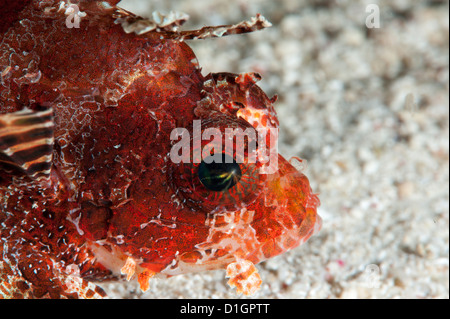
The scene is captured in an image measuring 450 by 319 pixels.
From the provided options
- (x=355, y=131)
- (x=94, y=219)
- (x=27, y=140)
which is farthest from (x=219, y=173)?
(x=355, y=131)

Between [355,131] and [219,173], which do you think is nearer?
[219,173]

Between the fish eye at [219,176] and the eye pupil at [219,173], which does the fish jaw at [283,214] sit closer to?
the fish eye at [219,176]

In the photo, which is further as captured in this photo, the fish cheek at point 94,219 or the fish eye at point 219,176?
the fish cheek at point 94,219

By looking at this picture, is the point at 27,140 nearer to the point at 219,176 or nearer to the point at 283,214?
the point at 219,176

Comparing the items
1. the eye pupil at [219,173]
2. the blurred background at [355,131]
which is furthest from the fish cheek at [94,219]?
the blurred background at [355,131]

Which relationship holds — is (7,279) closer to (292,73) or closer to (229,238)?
A: (229,238)
